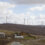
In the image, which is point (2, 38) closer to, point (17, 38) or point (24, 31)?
point (17, 38)

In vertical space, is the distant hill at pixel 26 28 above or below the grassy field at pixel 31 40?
above

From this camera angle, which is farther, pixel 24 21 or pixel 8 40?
pixel 24 21

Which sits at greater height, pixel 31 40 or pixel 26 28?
pixel 26 28

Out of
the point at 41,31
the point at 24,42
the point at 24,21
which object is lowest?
the point at 24,42

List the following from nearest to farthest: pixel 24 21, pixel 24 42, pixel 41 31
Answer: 1. pixel 24 42
2. pixel 41 31
3. pixel 24 21

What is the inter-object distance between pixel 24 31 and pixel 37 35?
2.39 ft

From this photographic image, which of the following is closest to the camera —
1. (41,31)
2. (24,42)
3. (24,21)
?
(24,42)

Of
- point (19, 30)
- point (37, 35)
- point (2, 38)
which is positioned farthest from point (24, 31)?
point (2, 38)

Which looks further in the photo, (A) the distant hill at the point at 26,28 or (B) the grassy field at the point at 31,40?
(A) the distant hill at the point at 26,28

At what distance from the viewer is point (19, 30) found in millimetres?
6641

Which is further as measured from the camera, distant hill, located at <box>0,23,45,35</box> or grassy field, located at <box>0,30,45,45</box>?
distant hill, located at <box>0,23,45,35</box>

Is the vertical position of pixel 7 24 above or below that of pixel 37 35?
above

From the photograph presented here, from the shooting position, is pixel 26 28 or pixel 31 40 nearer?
pixel 31 40

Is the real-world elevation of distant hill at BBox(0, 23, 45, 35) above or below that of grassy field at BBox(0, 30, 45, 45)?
above
